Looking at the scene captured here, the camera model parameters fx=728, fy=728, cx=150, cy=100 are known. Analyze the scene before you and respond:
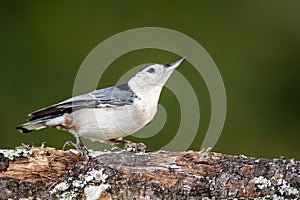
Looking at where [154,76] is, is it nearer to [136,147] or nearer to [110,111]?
[110,111]

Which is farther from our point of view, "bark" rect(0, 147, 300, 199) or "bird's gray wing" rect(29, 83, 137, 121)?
"bird's gray wing" rect(29, 83, 137, 121)

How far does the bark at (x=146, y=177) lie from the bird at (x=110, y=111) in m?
0.29

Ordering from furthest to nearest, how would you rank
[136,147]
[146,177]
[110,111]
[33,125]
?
[33,125]
[110,111]
[136,147]
[146,177]

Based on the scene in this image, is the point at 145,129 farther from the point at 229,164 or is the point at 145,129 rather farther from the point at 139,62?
the point at 139,62

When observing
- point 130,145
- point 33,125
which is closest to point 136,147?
point 130,145

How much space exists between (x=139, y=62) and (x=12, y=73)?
31.3 inches

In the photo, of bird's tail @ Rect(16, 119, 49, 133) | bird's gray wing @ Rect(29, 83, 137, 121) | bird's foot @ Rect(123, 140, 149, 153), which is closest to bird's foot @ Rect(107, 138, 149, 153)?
bird's foot @ Rect(123, 140, 149, 153)

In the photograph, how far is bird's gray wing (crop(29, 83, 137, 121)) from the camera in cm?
263

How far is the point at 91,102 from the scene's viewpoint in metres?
2.65

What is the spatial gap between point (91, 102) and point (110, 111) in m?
0.10

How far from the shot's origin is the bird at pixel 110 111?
2.54 m

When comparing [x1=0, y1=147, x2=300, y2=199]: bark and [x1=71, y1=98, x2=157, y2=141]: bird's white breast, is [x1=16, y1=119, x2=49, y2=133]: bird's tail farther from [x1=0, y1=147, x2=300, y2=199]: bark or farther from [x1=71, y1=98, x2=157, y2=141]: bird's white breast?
[x1=0, y1=147, x2=300, y2=199]: bark

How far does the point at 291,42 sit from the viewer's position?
473 cm

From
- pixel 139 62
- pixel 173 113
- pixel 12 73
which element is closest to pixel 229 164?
pixel 173 113
